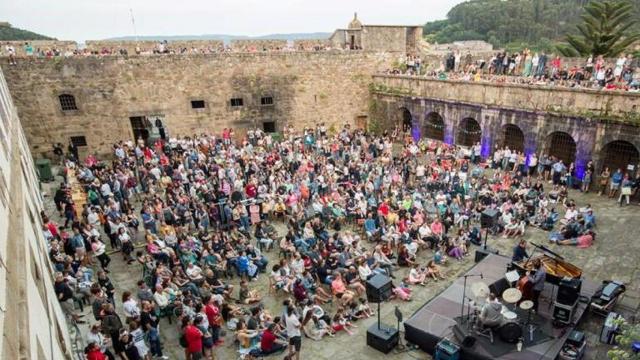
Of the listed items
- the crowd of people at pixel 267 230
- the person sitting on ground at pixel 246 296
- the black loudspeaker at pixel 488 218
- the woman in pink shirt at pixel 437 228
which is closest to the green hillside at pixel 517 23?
the crowd of people at pixel 267 230

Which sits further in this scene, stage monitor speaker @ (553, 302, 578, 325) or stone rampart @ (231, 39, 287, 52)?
stone rampart @ (231, 39, 287, 52)

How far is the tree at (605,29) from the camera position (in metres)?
24.8

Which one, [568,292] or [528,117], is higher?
[528,117]

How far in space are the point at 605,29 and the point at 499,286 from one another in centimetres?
2426

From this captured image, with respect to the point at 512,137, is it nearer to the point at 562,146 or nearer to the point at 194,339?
the point at 562,146

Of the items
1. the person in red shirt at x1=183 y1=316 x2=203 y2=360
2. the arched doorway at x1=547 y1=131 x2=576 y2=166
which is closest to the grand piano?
the person in red shirt at x1=183 y1=316 x2=203 y2=360

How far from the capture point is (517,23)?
67.9m

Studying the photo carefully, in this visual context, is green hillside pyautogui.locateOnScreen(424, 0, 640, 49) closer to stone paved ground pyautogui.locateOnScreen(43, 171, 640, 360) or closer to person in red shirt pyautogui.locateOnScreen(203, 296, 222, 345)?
stone paved ground pyautogui.locateOnScreen(43, 171, 640, 360)

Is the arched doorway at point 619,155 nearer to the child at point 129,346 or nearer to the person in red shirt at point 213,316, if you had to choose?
the person in red shirt at point 213,316

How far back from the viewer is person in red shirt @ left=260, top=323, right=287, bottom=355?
8602 millimetres

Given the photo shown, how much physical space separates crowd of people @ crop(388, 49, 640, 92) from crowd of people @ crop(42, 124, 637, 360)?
351 cm

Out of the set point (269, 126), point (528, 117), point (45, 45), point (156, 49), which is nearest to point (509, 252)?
point (528, 117)

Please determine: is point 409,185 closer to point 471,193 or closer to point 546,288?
point 471,193

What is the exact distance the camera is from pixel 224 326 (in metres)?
9.84
